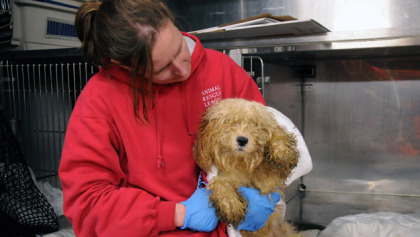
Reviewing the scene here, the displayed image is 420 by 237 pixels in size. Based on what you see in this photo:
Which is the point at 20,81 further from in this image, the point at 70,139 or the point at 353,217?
the point at 353,217

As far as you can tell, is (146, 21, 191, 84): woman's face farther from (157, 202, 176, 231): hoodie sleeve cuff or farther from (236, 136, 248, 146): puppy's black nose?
(157, 202, 176, 231): hoodie sleeve cuff

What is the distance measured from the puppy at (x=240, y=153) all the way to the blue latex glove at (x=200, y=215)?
4 cm

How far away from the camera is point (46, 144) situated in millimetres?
2547

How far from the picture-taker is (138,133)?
1247 millimetres

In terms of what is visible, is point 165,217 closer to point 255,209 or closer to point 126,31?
point 255,209

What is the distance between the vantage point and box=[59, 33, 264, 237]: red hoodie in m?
1.13

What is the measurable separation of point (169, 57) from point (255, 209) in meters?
0.54

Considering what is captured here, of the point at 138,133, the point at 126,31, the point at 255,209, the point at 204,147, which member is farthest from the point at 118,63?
the point at 255,209

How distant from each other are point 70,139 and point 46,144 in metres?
1.49

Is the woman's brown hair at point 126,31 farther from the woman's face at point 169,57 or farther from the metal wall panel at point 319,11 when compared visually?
the metal wall panel at point 319,11

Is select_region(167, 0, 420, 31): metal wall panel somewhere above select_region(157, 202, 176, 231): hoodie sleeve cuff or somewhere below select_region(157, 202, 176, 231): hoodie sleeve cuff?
above

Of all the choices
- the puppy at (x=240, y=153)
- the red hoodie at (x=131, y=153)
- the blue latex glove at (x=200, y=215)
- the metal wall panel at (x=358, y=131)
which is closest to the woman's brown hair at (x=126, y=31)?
the red hoodie at (x=131, y=153)

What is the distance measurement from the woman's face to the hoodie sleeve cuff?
1.32 ft

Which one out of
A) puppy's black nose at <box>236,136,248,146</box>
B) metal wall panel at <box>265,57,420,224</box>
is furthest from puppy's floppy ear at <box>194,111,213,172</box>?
metal wall panel at <box>265,57,420,224</box>
